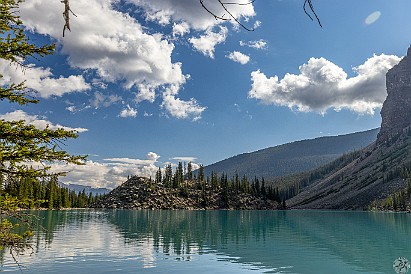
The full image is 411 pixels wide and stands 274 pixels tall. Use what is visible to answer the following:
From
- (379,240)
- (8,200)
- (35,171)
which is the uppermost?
(35,171)

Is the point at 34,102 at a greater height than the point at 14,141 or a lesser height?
greater

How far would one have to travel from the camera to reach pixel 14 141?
42.9 feet

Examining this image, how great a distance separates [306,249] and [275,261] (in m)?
12.9

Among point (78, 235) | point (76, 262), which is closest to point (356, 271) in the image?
point (76, 262)

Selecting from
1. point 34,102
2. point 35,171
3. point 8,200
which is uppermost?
point 34,102

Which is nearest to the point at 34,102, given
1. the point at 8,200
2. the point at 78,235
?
the point at 8,200

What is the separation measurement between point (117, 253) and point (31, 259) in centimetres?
1030

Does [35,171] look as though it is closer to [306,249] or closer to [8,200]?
[8,200]

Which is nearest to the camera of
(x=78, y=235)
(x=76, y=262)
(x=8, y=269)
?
(x=8, y=269)

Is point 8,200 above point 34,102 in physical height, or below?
below

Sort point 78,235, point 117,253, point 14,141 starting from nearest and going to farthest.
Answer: point 14,141, point 117,253, point 78,235

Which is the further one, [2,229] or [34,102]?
[34,102]

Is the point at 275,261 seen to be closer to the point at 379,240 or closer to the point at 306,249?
the point at 306,249

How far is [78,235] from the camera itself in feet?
217
